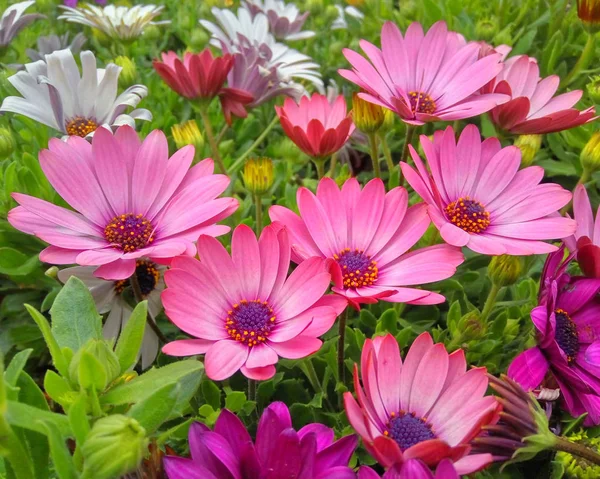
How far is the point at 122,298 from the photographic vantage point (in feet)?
3.38

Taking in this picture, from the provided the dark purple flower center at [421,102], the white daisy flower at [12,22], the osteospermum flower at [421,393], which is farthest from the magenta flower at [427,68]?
the white daisy flower at [12,22]

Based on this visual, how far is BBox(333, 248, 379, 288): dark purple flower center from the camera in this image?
3.00 ft

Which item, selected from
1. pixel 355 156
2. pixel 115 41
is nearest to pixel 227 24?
pixel 115 41

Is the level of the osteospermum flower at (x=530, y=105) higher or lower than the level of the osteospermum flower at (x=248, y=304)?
higher

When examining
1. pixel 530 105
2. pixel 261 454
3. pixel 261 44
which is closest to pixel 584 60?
pixel 530 105

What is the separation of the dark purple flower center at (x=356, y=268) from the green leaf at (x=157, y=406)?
1.15 ft

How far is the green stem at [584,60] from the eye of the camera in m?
1.46

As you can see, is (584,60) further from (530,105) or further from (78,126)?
(78,126)

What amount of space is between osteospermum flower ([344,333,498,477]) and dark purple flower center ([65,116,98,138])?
73 centimetres

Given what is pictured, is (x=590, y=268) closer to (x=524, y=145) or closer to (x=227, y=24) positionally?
(x=524, y=145)

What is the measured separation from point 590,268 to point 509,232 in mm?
129

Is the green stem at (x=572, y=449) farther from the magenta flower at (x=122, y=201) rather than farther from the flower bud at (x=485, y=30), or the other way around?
the flower bud at (x=485, y=30)

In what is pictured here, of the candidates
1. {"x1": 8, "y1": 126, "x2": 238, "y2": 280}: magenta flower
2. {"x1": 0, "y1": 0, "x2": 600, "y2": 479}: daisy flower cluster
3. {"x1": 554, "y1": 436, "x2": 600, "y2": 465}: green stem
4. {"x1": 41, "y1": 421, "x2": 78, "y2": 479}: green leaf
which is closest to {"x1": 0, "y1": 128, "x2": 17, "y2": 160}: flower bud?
{"x1": 0, "y1": 0, "x2": 600, "y2": 479}: daisy flower cluster

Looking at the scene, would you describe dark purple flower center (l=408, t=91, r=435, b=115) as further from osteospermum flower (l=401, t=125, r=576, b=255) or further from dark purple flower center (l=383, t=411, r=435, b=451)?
dark purple flower center (l=383, t=411, r=435, b=451)
